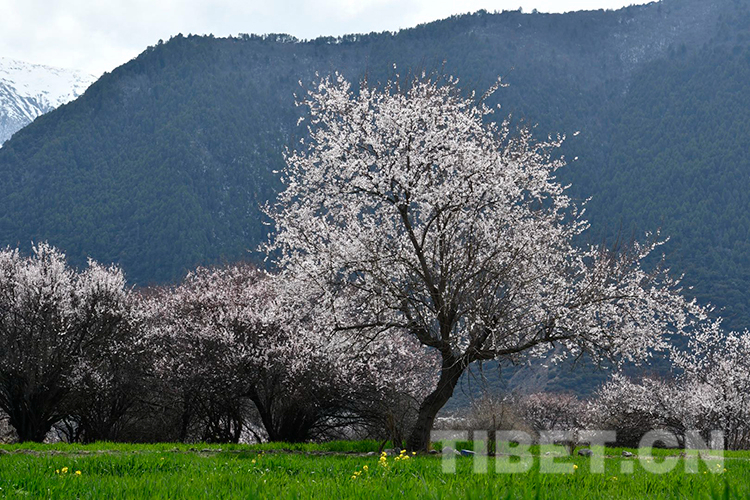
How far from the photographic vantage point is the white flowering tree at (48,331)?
24.0 metres

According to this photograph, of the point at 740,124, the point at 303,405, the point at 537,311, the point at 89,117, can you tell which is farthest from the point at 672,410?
the point at 89,117

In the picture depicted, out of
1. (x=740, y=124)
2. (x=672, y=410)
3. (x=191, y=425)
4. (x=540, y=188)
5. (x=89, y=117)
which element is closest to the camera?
(x=540, y=188)

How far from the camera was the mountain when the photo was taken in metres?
95.8

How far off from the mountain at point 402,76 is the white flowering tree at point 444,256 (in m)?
51.7

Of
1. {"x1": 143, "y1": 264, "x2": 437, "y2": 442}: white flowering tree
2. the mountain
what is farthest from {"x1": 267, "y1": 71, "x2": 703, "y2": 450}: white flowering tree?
the mountain

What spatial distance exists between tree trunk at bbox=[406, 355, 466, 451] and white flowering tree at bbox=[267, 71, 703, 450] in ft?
0.11

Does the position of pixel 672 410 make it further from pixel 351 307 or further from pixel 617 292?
pixel 351 307

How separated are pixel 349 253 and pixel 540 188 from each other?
5.86m

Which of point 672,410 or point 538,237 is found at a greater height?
point 538,237

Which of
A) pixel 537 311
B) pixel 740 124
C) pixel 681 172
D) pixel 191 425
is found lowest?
pixel 191 425

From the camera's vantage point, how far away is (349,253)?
1522 cm

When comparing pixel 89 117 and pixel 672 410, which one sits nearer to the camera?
pixel 672 410

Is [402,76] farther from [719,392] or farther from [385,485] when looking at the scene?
[385,485]

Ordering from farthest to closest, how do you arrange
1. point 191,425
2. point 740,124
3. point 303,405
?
point 740,124 < point 191,425 < point 303,405
